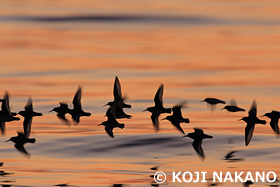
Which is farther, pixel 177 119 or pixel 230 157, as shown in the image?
pixel 230 157

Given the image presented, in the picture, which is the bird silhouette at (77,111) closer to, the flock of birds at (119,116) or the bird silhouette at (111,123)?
the flock of birds at (119,116)

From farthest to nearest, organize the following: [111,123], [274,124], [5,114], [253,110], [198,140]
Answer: [198,140] → [5,114] → [111,123] → [253,110] → [274,124]

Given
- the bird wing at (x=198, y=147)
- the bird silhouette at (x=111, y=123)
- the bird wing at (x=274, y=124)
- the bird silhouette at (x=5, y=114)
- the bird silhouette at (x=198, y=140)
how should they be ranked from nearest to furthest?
the bird wing at (x=274, y=124), the bird silhouette at (x=111, y=123), the bird silhouette at (x=5, y=114), the bird wing at (x=198, y=147), the bird silhouette at (x=198, y=140)

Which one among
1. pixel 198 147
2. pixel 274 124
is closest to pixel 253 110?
pixel 274 124

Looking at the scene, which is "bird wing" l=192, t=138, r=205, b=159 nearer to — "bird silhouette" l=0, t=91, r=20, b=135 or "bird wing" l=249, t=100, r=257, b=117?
"bird wing" l=249, t=100, r=257, b=117

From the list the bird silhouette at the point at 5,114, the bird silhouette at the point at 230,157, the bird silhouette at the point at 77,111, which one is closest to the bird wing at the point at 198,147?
the bird silhouette at the point at 77,111

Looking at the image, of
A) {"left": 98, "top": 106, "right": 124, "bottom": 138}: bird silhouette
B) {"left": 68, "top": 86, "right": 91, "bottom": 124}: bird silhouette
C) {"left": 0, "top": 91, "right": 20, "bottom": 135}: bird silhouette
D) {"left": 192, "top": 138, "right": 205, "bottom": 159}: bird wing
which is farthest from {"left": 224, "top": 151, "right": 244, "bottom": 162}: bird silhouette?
{"left": 0, "top": 91, "right": 20, "bottom": 135}: bird silhouette

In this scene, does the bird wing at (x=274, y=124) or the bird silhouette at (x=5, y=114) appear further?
the bird silhouette at (x=5, y=114)

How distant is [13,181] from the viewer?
5119 centimetres

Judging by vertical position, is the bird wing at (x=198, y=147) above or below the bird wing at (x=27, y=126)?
below

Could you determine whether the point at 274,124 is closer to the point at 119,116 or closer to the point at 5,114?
the point at 119,116

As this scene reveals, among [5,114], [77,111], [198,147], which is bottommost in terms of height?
[198,147]

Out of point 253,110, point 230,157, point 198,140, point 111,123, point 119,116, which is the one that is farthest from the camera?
point 230,157

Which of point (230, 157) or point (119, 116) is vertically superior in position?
point (230, 157)
